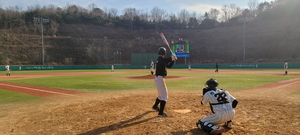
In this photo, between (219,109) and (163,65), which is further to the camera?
(163,65)

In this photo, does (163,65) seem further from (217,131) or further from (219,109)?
(217,131)

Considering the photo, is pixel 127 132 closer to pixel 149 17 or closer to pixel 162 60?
pixel 162 60

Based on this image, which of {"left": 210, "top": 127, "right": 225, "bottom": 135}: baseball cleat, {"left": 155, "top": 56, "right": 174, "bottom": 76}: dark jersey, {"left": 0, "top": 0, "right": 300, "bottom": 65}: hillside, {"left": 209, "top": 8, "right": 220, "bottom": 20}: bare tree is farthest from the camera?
{"left": 209, "top": 8, "right": 220, "bottom": 20}: bare tree

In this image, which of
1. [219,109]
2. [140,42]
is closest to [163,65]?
[219,109]

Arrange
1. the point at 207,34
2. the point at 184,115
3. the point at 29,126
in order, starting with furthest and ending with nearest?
the point at 207,34
the point at 184,115
the point at 29,126

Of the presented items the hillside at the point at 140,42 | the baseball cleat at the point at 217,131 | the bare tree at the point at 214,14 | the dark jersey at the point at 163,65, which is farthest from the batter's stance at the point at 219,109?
the bare tree at the point at 214,14

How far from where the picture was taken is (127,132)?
462 centimetres

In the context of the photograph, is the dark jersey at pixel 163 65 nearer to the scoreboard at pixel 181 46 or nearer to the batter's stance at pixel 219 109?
the batter's stance at pixel 219 109

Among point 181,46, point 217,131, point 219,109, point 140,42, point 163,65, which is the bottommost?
point 217,131

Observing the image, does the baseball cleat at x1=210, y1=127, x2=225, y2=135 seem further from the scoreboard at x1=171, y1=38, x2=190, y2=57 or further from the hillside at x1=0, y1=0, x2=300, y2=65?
the hillside at x1=0, y1=0, x2=300, y2=65

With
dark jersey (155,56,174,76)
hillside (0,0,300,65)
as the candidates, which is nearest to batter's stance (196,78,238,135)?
dark jersey (155,56,174,76)

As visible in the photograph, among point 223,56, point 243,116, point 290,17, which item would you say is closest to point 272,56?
point 223,56

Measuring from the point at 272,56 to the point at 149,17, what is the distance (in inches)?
2805

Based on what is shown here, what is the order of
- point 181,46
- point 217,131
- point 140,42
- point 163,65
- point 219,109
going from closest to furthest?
point 217,131 < point 219,109 < point 163,65 < point 181,46 < point 140,42
